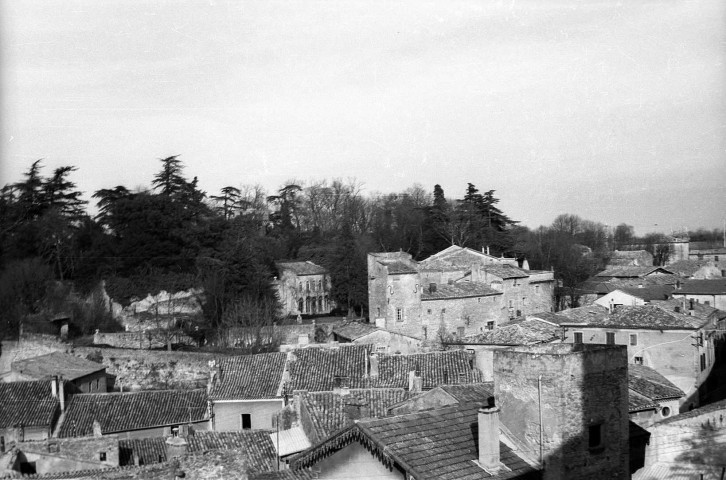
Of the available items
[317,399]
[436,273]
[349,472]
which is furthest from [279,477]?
[436,273]

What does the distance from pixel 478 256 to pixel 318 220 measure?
84.6ft

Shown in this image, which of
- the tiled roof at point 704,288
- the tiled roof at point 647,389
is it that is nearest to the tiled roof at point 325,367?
the tiled roof at point 647,389

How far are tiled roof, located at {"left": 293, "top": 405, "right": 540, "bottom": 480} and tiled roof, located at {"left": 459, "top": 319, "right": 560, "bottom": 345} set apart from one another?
17310 mm

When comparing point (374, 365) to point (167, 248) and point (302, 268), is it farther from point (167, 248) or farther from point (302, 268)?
point (302, 268)

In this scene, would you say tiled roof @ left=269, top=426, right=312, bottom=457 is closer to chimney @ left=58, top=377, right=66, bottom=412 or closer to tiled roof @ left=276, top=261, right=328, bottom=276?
chimney @ left=58, top=377, right=66, bottom=412

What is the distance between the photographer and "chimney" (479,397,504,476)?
35.5 ft

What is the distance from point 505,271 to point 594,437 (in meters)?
34.5

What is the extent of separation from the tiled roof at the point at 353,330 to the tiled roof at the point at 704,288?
56.5ft

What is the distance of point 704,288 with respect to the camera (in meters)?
40.9

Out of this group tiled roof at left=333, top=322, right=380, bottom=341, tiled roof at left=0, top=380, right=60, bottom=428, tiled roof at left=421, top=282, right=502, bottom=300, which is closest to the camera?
tiled roof at left=0, top=380, right=60, bottom=428

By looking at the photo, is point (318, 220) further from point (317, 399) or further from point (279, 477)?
point (279, 477)

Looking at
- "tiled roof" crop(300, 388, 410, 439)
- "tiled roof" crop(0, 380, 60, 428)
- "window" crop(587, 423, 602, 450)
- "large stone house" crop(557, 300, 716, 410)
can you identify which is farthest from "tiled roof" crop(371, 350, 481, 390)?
"tiled roof" crop(0, 380, 60, 428)

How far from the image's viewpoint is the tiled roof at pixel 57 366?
1245 inches

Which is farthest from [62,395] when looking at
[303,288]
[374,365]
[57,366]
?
[303,288]
